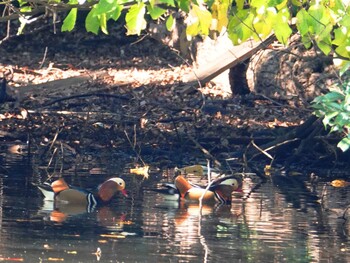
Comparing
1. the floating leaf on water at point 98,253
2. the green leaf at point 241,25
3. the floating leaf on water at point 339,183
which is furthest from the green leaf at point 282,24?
the floating leaf on water at point 339,183

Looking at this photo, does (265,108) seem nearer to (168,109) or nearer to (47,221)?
(168,109)

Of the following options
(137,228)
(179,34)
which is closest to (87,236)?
(137,228)

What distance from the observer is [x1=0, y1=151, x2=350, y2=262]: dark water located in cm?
828

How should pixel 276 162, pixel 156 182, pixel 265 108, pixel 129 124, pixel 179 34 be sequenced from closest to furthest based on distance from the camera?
pixel 156 182, pixel 276 162, pixel 129 124, pixel 265 108, pixel 179 34

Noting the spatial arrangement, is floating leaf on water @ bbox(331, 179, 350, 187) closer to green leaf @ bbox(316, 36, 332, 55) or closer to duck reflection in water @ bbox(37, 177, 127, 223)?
duck reflection in water @ bbox(37, 177, 127, 223)

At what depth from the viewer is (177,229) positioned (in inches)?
374

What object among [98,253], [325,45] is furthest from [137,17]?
[98,253]

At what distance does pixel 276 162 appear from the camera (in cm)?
1471

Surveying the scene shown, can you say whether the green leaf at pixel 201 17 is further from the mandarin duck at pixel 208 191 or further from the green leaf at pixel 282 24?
the mandarin duck at pixel 208 191

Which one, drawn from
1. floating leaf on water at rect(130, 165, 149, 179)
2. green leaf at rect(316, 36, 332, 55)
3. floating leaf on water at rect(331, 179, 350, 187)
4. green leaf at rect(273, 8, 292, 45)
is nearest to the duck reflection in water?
floating leaf on water at rect(130, 165, 149, 179)

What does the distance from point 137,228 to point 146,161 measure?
17.1 ft

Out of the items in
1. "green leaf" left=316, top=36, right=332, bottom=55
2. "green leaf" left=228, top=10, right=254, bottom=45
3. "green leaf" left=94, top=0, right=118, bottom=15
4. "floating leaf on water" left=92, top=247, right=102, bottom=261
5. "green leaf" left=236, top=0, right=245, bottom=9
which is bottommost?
"floating leaf on water" left=92, top=247, right=102, bottom=261

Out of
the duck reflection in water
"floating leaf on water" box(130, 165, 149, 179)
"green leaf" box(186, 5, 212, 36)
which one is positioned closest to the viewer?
"green leaf" box(186, 5, 212, 36)

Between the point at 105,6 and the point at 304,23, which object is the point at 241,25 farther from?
the point at 105,6
